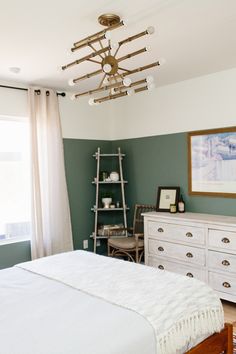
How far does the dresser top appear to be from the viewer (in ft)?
11.8

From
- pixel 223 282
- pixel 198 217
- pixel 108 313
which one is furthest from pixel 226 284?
pixel 108 313

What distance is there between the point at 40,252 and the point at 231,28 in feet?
10.9

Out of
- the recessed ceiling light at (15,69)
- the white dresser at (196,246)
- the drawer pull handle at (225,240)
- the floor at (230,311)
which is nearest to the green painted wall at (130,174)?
the white dresser at (196,246)

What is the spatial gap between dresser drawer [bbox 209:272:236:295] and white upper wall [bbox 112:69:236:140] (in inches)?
67.8

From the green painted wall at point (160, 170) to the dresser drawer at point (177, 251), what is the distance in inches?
23.5

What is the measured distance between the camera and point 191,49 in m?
3.28

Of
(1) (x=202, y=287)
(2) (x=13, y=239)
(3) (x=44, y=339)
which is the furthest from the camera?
(2) (x=13, y=239)

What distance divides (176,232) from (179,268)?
0.42 meters

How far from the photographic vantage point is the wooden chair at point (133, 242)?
175 inches

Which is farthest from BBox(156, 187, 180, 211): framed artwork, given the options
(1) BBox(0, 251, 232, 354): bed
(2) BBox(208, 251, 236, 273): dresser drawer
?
(1) BBox(0, 251, 232, 354): bed

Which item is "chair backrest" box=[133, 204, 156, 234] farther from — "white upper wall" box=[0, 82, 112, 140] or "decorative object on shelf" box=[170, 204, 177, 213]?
"white upper wall" box=[0, 82, 112, 140]

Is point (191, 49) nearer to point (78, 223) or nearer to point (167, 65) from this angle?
point (167, 65)

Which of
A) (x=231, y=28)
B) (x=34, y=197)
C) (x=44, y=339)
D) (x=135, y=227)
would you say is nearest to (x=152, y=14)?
(x=231, y=28)

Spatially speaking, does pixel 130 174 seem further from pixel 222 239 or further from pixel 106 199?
pixel 222 239
